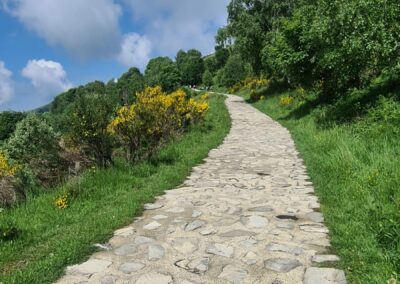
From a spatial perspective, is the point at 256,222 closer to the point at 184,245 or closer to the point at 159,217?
the point at 184,245

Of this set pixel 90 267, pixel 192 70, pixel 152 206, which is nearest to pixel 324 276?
pixel 90 267

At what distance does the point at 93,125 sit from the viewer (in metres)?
9.84

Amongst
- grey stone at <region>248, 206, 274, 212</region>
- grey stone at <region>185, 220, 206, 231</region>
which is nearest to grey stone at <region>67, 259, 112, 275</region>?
grey stone at <region>185, 220, 206, 231</region>

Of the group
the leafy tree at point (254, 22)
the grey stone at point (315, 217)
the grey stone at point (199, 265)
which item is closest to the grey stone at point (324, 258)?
the grey stone at point (199, 265)

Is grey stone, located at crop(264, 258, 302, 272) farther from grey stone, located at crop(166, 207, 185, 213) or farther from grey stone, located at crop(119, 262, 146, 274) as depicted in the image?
grey stone, located at crop(166, 207, 185, 213)

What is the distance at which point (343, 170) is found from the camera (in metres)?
8.39

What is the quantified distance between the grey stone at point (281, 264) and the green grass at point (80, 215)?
2.18 meters

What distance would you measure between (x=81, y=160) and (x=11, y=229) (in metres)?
5.01

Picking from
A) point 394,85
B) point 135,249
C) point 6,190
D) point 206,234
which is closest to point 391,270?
point 206,234

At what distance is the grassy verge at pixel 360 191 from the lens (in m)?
4.73

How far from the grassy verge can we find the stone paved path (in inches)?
9.5

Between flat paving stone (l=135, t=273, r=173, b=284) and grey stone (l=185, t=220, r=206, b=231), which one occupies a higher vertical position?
grey stone (l=185, t=220, r=206, b=231)

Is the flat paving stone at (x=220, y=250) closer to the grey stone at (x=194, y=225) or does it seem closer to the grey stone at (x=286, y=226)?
the grey stone at (x=194, y=225)

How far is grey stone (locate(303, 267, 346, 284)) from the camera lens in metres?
4.46
